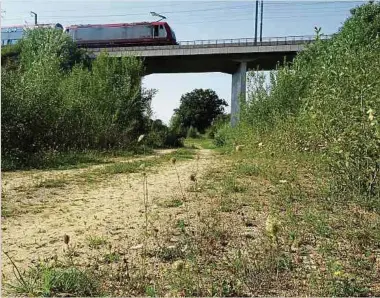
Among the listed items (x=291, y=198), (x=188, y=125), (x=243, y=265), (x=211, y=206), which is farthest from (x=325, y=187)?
(x=188, y=125)

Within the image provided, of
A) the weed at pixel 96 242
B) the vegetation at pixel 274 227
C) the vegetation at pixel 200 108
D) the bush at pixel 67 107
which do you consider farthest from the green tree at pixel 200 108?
the weed at pixel 96 242

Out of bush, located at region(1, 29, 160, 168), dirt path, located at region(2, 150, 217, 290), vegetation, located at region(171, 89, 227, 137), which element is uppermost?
vegetation, located at region(171, 89, 227, 137)

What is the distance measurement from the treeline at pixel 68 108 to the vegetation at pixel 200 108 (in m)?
40.0

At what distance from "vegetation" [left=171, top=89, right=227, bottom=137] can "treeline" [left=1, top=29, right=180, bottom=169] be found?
39978mm

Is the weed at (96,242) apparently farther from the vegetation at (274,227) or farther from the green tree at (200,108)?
the green tree at (200,108)

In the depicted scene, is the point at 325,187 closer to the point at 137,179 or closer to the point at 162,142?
the point at 137,179

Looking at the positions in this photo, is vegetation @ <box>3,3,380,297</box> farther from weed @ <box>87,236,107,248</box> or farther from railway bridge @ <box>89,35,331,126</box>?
railway bridge @ <box>89,35,331,126</box>

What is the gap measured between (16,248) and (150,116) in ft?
75.9

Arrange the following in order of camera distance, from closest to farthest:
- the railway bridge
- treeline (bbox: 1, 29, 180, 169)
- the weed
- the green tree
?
the weed, treeline (bbox: 1, 29, 180, 169), the railway bridge, the green tree

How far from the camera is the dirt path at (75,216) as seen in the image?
3775 millimetres

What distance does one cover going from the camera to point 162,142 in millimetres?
31562

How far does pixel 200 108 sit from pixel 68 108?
55.3 metres

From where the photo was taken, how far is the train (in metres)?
39.2

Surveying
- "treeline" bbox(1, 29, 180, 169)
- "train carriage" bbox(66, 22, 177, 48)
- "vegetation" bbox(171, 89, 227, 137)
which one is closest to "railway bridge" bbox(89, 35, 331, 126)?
"train carriage" bbox(66, 22, 177, 48)
